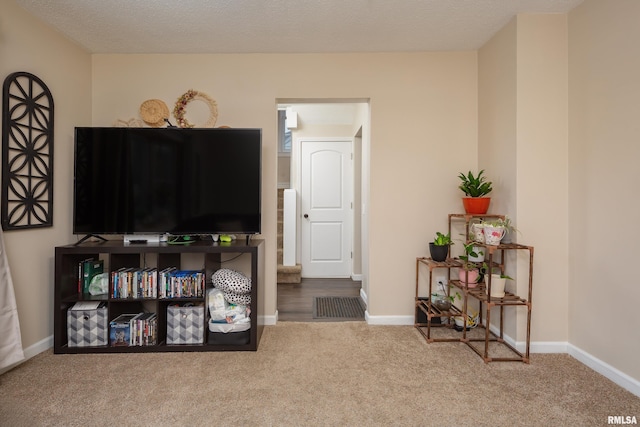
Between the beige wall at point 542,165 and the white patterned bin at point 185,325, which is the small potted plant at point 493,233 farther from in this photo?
the white patterned bin at point 185,325

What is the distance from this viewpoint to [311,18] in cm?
223

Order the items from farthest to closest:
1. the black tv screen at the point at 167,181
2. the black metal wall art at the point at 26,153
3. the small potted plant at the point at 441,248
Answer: the small potted plant at the point at 441,248 < the black tv screen at the point at 167,181 < the black metal wall art at the point at 26,153

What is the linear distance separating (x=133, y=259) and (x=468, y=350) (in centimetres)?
261

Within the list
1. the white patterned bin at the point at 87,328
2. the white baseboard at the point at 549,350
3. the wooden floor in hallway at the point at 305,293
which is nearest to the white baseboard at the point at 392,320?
the white baseboard at the point at 549,350

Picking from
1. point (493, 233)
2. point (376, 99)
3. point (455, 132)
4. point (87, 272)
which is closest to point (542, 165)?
point (493, 233)

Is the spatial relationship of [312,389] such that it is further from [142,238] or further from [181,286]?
[142,238]

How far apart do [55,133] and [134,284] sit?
1.28 m

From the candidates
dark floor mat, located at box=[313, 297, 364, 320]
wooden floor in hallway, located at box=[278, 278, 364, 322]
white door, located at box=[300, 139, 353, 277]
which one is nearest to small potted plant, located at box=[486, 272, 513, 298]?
dark floor mat, located at box=[313, 297, 364, 320]

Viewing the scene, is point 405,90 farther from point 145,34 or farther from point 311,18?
point 145,34

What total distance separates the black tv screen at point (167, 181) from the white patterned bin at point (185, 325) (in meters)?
0.56

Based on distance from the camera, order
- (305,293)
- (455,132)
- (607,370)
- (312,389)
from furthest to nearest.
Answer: (305,293) → (455,132) → (607,370) → (312,389)

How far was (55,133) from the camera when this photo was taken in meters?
2.36

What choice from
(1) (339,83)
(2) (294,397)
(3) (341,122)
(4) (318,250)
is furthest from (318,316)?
(3) (341,122)

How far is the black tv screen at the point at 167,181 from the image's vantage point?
2318 millimetres
